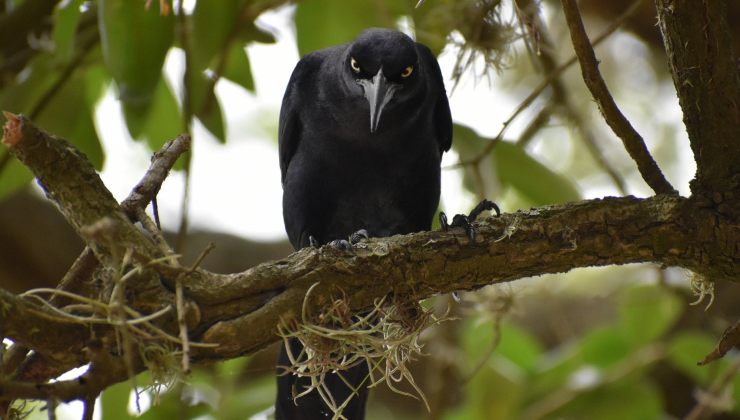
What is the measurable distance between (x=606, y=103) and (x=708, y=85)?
222 millimetres

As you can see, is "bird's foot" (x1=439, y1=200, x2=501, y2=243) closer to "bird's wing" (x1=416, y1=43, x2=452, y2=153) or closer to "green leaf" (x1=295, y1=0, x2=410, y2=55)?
"bird's wing" (x1=416, y1=43, x2=452, y2=153)

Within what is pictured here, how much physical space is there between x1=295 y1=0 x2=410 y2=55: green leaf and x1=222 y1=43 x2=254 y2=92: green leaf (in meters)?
0.23

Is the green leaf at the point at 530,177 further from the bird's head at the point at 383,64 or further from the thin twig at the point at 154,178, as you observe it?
the thin twig at the point at 154,178

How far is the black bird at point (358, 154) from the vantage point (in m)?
2.96

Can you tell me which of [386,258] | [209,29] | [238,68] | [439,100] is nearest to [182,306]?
[386,258]

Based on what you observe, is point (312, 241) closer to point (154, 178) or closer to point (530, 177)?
point (530, 177)

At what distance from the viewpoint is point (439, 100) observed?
3.28m

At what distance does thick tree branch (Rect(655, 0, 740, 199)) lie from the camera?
2.01m

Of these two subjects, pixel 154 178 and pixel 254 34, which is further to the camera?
pixel 254 34

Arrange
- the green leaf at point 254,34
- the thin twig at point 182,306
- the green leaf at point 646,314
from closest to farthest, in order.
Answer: the thin twig at point 182,306
the green leaf at point 254,34
the green leaf at point 646,314

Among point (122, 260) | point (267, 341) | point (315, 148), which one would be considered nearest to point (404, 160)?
point (315, 148)

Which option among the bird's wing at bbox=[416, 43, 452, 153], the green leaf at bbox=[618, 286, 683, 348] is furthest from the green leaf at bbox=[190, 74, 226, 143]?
the green leaf at bbox=[618, 286, 683, 348]

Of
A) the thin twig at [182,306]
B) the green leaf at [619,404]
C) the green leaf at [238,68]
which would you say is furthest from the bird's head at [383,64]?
the green leaf at [619,404]

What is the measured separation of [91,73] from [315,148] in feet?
3.61
